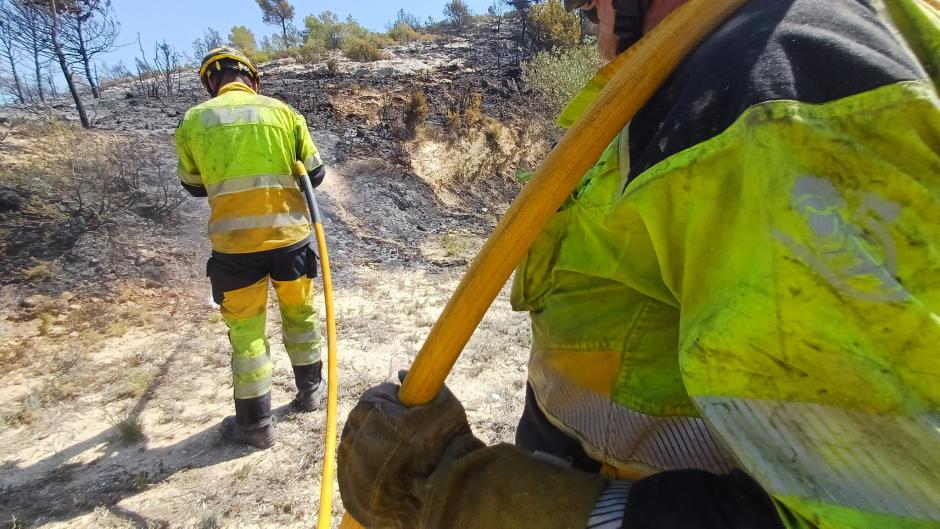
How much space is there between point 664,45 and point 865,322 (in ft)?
1.58

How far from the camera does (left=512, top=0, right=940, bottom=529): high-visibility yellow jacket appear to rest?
0.52 m

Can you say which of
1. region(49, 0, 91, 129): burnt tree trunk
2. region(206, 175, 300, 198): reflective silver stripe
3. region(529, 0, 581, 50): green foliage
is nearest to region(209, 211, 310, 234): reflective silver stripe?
region(206, 175, 300, 198): reflective silver stripe

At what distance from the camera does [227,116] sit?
329 centimetres

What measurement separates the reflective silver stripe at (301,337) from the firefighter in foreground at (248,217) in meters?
0.21

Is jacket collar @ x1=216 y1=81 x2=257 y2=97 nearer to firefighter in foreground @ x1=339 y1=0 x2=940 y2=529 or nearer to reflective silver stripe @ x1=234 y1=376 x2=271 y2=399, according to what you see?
reflective silver stripe @ x1=234 y1=376 x2=271 y2=399

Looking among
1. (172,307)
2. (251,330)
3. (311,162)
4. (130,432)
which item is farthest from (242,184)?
(172,307)

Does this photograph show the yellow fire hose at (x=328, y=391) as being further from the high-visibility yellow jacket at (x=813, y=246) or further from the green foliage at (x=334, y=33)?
the green foliage at (x=334, y=33)

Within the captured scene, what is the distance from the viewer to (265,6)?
2333 centimetres

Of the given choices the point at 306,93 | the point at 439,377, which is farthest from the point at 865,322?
the point at 306,93

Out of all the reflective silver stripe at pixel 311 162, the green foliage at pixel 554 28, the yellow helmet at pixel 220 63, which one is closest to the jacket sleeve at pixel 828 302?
the reflective silver stripe at pixel 311 162

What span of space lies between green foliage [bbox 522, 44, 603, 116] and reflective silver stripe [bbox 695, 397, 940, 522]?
11291mm

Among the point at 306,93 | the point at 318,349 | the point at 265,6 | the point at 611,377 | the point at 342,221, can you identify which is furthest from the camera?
the point at 265,6

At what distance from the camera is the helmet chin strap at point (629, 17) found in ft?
3.41

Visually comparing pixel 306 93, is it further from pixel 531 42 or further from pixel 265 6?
pixel 265 6
